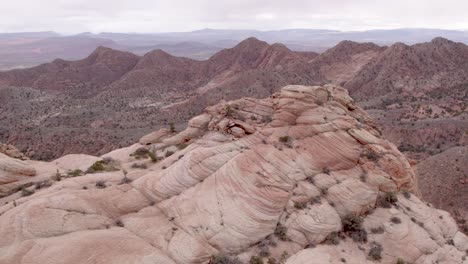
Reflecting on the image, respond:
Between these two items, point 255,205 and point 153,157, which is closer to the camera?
point 255,205

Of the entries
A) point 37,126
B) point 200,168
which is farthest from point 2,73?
point 200,168

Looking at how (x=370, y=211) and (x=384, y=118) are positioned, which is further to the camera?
(x=384, y=118)

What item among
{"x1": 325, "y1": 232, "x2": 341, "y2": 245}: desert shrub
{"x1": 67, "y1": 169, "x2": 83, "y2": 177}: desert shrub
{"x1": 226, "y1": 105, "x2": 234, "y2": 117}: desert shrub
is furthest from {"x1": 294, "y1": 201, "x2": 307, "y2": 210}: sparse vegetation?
{"x1": 67, "y1": 169, "x2": 83, "y2": 177}: desert shrub

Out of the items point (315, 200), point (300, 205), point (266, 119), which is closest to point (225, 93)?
point (266, 119)

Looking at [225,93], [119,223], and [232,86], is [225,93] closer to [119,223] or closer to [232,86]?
[232,86]

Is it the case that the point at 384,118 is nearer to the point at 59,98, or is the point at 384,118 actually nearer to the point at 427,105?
the point at 427,105

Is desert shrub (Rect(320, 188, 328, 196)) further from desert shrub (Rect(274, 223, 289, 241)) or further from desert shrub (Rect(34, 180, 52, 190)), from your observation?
desert shrub (Rect(34, 180, 52, 190))

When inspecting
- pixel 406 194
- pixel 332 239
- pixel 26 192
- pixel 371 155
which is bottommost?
pixel 332 239
